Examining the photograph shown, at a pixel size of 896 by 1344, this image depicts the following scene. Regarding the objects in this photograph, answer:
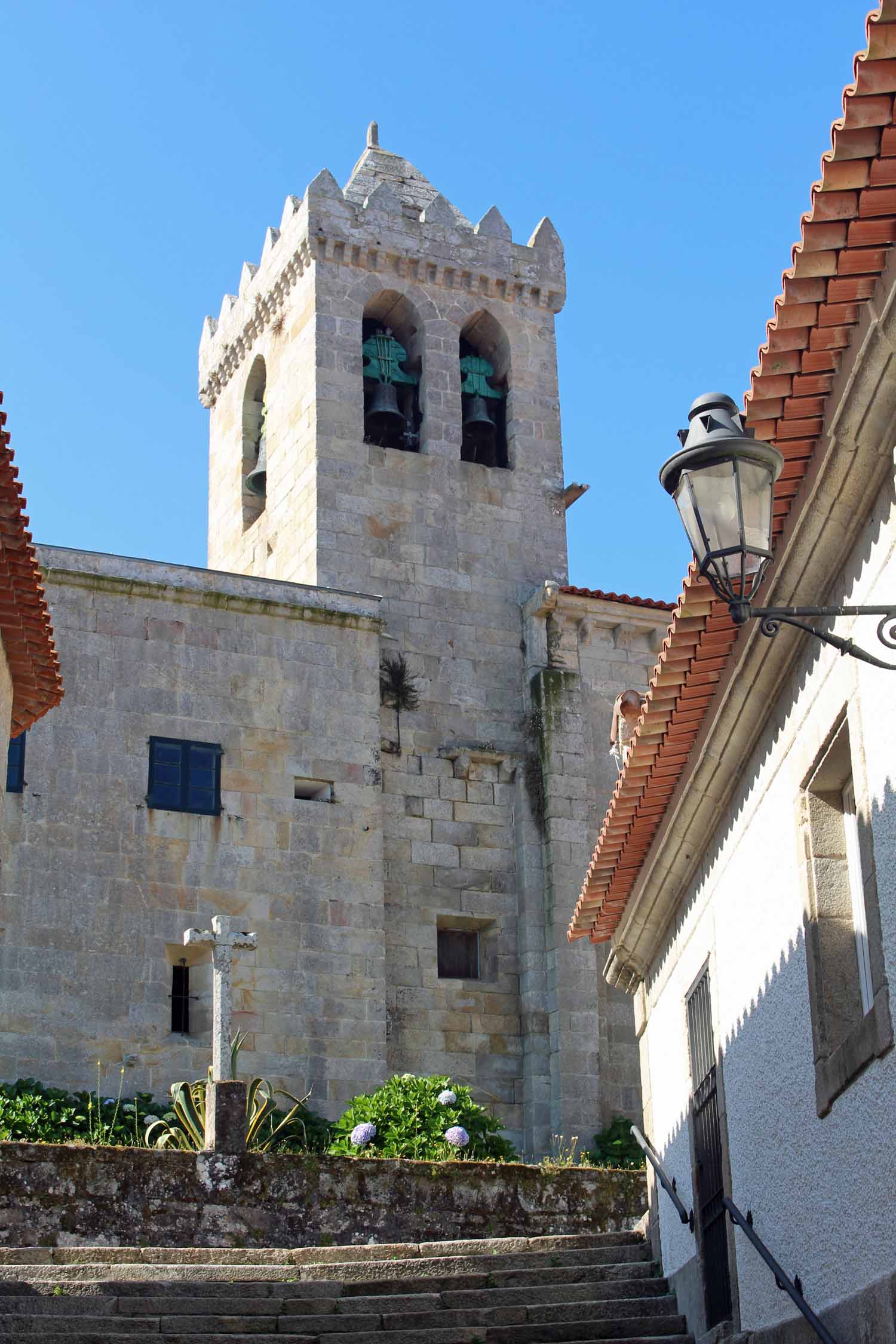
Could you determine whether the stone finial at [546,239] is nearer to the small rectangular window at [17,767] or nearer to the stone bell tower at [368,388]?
the stone bell tower at [368,388]

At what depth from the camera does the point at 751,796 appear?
10539 mm

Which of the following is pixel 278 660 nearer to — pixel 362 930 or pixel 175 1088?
pixel 362 930

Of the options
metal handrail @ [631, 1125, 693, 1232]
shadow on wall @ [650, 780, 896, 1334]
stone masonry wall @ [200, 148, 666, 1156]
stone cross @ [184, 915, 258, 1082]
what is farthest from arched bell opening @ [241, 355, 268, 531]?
shadow on wall @ [650, 780, 896, 1334]

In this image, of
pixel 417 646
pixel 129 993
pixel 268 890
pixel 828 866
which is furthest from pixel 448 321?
pixel 828 866

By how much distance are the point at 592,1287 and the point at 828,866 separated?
15.7 feet

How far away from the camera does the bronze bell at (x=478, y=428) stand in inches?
1050

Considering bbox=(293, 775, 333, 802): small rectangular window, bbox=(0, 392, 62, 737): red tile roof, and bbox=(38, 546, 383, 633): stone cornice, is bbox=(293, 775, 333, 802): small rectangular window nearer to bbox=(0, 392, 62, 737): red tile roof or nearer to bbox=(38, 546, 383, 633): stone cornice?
bbox=(38, 546, 383, 633): stone cornice

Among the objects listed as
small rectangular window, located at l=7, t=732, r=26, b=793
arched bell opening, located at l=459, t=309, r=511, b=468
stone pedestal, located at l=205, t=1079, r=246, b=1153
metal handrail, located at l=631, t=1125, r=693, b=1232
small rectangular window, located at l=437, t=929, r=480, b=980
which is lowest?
metal handrail, located at l=631, t=1125, r=693, b=1232

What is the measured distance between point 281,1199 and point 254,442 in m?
15.2

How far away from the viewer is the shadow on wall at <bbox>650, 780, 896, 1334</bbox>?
8078mm

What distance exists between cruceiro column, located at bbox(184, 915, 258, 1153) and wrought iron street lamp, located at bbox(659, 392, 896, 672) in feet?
31.3

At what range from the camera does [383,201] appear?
2692 cm

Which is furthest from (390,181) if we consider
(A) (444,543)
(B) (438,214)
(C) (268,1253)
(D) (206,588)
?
(C) (268,1253)

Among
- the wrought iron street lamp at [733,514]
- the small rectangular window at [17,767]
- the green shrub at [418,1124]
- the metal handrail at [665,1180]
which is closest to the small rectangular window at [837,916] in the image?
the wrought iron street lamp at [733,514]
